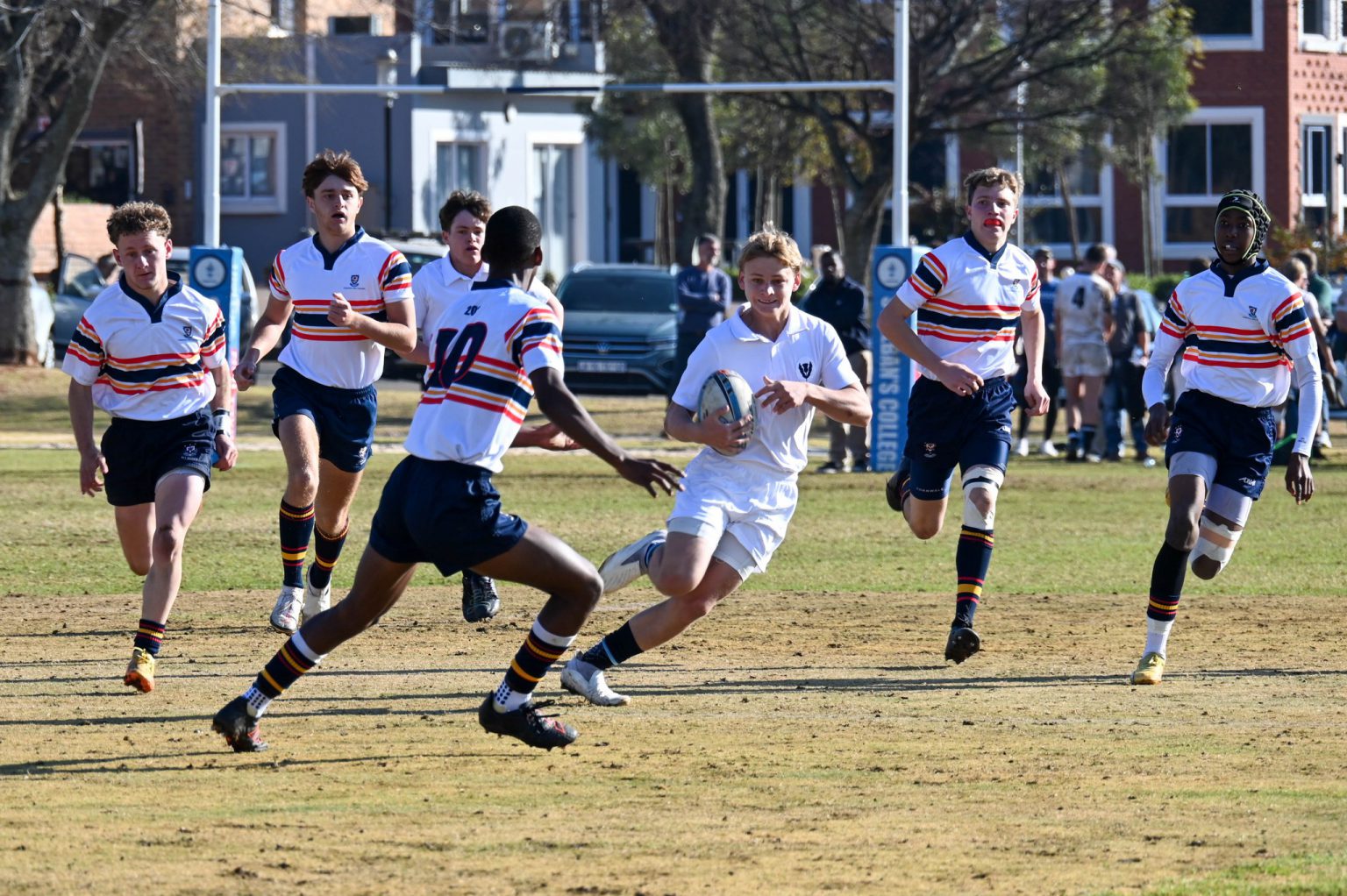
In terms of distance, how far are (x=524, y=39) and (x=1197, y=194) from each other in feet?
46.8

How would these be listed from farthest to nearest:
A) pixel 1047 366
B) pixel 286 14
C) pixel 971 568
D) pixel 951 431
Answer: pixel 286 14 < pixel 1047 366 < pixel 951 431 < pixel 971 568

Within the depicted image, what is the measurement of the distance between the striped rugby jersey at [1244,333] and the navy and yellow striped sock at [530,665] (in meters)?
3.42

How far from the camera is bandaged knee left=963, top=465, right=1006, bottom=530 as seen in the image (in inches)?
381

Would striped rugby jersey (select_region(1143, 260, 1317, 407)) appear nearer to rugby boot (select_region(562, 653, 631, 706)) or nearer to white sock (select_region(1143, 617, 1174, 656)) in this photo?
white sock (select_region(1143, 617, 1174, 656))

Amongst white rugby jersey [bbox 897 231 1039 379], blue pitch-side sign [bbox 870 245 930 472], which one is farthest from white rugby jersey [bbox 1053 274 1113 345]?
white rugby jersey [bbox 897 231 1039 379]

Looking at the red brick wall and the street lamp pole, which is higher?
the street lamp pole

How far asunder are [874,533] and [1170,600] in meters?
6.09

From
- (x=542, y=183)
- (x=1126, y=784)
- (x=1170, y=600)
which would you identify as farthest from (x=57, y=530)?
(x=542, y=183)

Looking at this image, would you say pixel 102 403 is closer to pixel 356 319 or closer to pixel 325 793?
pixel 356 319

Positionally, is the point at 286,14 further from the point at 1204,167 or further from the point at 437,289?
the point at 437,289

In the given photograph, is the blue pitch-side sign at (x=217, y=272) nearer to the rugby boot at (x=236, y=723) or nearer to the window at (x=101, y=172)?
the rugby boot at (x=236, y=723)

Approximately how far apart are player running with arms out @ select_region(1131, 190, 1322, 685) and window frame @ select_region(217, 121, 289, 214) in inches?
1561

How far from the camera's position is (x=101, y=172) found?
48.7 metres

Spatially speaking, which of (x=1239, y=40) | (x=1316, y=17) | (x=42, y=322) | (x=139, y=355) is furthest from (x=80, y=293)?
(x=1316, y=17)
